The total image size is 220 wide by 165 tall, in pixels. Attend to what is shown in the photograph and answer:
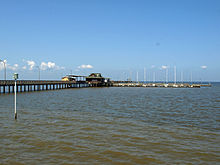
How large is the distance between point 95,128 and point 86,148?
364cm

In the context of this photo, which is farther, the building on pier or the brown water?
the building on pier

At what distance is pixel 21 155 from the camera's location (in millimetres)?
8195

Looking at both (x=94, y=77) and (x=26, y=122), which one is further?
(x=94, y=77)

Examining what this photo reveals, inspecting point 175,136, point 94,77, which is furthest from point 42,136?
point 94,77

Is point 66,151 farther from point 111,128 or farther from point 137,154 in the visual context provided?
point 111,128

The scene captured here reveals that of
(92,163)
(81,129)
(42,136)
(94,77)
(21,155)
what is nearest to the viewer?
(92,163)

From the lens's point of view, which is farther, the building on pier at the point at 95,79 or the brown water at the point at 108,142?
the building on pier at the point at 95,79

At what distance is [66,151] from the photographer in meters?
8.74

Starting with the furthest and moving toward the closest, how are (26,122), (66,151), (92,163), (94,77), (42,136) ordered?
(94,77)
(26,122)
(42,136)
(66,151)
(92,163)

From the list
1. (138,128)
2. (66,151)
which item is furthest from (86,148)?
(138,128)

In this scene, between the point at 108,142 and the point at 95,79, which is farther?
the point at 95,79

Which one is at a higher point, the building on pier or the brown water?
the building on pier

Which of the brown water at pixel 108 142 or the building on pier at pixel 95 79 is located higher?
the building on pier at pixel 95 79

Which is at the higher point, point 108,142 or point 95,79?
point 95,79
